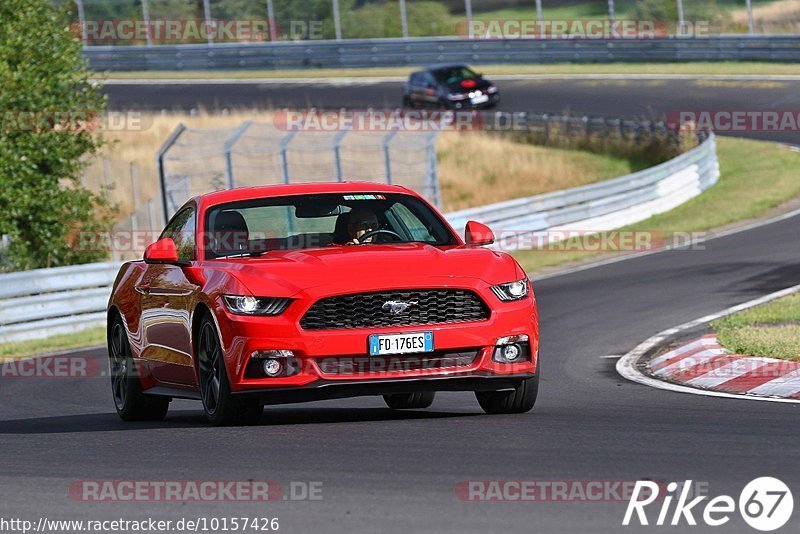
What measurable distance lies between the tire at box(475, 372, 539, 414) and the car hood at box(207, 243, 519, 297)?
2.30 ft

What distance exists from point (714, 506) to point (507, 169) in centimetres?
3272

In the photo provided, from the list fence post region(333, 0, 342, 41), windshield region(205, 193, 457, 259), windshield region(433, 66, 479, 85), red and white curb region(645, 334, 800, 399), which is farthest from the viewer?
fence post region(333, 0, 342, 41)

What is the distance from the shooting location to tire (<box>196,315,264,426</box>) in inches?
348

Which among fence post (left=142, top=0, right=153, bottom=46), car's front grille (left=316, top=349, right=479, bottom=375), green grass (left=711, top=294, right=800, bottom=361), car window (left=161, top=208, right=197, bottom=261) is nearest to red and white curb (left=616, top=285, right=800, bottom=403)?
green grass (left=711, top=294, right=800, bottom=361)

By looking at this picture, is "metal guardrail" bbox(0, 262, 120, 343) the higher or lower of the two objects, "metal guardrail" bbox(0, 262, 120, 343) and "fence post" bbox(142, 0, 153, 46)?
the lower

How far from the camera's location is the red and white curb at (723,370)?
10344 millimetres

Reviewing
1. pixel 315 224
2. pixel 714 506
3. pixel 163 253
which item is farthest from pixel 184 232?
pixel 714 506

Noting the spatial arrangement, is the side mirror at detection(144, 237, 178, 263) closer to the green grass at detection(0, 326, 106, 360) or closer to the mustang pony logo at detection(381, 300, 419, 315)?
the mustang pony logo at detection(381, 300, 419, 315)

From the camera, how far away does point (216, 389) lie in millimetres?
9031

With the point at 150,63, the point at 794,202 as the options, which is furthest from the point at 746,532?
the point at 150,63

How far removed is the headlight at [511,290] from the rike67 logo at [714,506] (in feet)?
8.52

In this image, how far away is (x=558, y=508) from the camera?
6.16 metres

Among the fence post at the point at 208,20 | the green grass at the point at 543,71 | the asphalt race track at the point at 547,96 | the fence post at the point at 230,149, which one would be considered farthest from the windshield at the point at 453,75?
A: the fence post at the point at 230,149

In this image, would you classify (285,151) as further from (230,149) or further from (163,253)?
(163,253)
